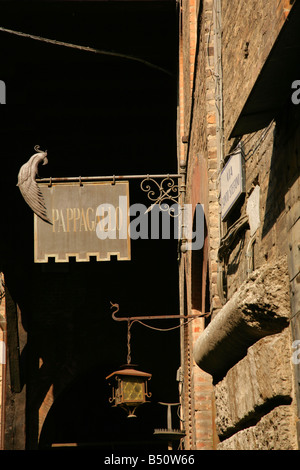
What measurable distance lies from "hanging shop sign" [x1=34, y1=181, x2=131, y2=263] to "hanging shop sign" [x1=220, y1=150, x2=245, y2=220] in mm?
3815

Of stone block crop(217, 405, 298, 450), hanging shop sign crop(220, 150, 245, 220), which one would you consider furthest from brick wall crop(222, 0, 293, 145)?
stone block crop(217, 405, 298, 450)

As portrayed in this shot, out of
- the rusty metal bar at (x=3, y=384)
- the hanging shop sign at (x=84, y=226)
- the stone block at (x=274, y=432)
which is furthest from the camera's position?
the rusty metal bar at (x=3, y=384)

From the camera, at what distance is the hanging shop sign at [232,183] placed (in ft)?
15.8

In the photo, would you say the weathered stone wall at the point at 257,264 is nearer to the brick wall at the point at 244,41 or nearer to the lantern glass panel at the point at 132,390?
the brick wall at the point at 244,41

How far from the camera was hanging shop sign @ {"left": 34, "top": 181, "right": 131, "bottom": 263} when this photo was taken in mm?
9273

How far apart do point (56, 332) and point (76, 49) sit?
A: 5.80m

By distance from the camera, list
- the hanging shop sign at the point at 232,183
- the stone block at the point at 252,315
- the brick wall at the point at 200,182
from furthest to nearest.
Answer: the brick wall at the point at 200,182 < the hanging shop sign at the point at 232,183 < the stone block at the point at 252,315

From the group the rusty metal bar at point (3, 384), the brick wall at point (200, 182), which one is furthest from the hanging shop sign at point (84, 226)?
the rusty metal bar at point (3, 384)

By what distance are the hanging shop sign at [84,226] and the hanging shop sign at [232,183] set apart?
3815 millimetres

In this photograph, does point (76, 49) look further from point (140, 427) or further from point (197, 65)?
point (140, 427)

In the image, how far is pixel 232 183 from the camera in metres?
5.08

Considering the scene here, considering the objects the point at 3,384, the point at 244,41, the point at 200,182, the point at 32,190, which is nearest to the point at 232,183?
the point at 244,41

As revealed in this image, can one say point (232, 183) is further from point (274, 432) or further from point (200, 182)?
point (200, 182)

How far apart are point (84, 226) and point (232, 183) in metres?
4.42
